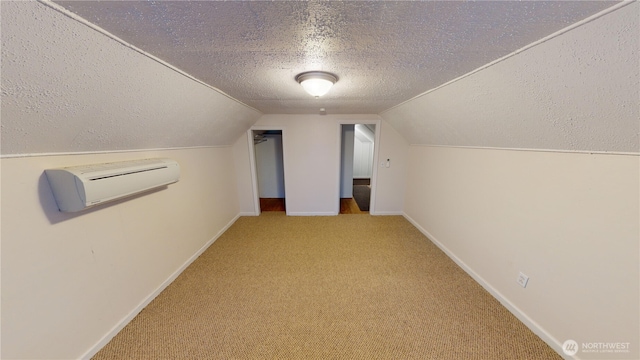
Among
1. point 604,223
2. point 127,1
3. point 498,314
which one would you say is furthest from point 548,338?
point 127,1

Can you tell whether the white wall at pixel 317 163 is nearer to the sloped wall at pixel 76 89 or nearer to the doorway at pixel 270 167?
the doorway at pixel 270 167

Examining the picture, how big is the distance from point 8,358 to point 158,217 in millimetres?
1079

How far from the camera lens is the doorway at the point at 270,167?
4.72 m

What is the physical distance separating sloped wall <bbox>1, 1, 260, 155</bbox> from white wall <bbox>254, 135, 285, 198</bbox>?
2.95 metres

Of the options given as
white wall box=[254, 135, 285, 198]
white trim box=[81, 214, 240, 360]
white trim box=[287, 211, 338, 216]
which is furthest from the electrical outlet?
white wall box=[254, 135, 285, 198]

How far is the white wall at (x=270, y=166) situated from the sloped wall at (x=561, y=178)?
3454mm

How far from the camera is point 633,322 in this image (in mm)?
1101

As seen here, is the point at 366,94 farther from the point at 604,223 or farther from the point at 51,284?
the point at 51,284

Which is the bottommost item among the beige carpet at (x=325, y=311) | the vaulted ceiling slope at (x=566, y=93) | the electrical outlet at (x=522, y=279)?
the beige carpet at (x=325, y=311)

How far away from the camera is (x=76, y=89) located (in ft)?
3.36

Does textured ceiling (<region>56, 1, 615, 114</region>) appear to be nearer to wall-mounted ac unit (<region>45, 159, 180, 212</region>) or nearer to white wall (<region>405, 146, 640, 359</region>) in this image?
wall-mounted ac unit (<region>45, 159, 180, 212</region>)

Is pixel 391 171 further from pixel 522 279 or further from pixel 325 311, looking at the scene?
pixel 325 311

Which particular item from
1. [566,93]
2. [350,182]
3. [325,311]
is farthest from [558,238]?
[350,182]

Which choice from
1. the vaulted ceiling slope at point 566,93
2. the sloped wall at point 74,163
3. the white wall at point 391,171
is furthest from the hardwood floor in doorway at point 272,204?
the vaulted ceiling slope at point 566,93
